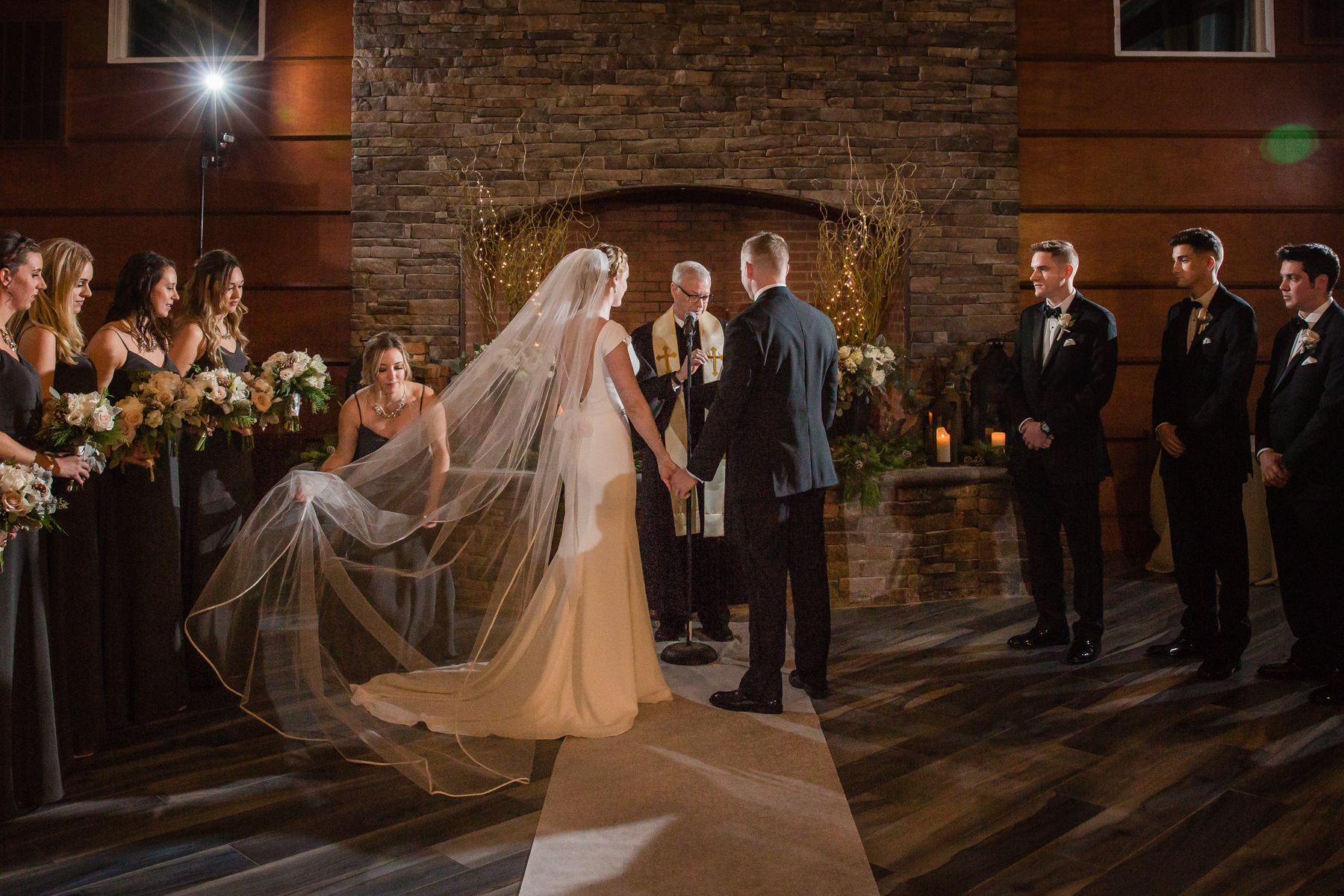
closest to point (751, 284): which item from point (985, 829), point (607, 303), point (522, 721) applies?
point (607, 303)

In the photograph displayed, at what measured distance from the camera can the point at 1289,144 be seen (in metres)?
6.44

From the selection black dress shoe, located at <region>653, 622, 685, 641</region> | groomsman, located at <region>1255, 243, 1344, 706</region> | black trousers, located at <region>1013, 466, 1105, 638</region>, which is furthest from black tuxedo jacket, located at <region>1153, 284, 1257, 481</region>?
black dress shoe, located at <region>653, 622, 685, 641</region>

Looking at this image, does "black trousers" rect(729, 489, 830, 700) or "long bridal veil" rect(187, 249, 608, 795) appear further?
"black trousers" rect(729, 489, 830, 700)

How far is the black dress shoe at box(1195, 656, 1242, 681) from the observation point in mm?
3742

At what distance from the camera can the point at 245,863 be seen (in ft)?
7.66

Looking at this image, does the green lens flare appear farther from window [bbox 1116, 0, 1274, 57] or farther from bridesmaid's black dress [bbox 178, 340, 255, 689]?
bridesmaid's black dress [bbox 178, 340, 255, 689]

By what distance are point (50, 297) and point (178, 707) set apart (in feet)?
4.92

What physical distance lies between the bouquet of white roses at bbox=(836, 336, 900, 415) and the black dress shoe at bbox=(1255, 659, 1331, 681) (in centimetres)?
224

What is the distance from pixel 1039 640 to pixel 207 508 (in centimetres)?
348

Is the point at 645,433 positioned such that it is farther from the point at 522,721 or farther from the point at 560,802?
the point at 560,802

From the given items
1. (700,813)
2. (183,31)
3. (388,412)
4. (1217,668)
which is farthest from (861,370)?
(183,31)

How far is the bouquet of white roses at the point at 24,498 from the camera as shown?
2402 millimetres

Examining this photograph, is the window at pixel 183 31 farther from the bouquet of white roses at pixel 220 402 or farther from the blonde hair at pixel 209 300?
the bouquet of white roses at pixel 220 402

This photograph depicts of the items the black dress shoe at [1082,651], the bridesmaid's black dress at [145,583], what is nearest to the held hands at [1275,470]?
the black dress shoe at [1082,651]
